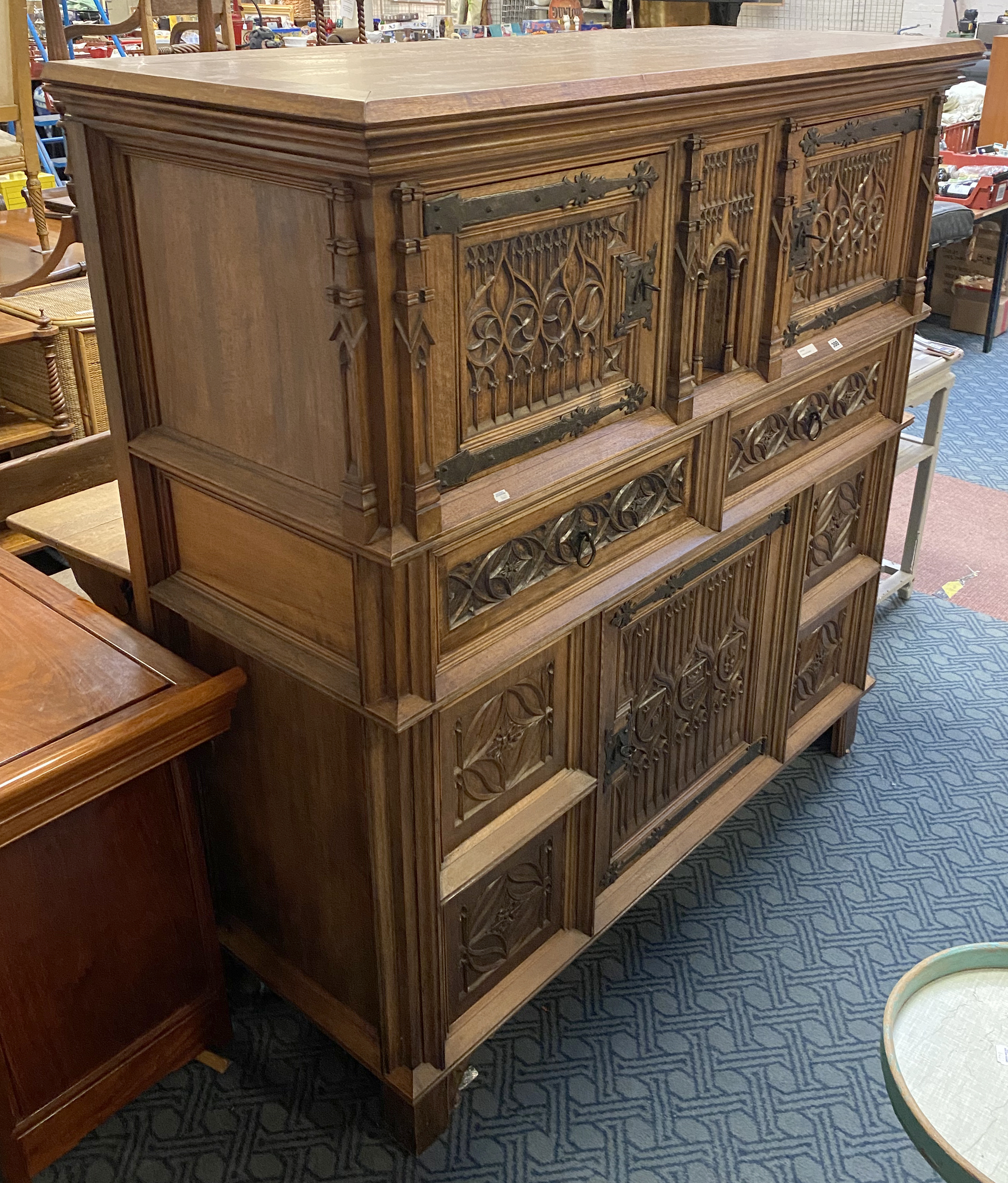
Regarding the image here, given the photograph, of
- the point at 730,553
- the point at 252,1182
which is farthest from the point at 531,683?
the point at 252,1182

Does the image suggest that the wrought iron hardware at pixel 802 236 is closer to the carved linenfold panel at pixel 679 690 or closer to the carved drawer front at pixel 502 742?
the carved linenfold panel at pixel 679 690

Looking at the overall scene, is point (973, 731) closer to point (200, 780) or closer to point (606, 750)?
point (606, 750)

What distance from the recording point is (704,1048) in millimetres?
1799

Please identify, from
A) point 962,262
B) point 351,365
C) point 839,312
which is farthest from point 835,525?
point 962,262

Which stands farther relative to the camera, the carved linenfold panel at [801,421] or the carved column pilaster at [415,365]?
the carved linenfold panel at [801,421]

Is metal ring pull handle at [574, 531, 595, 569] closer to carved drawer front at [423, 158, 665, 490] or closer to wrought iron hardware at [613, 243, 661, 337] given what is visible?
carved drawer front at [423, 158, 665, 490]

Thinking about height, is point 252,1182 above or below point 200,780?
below

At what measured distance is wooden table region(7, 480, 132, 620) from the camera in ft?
5.72

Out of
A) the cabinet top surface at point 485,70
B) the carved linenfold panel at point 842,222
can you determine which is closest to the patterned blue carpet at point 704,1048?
the carved linenfold panel at point 842,222

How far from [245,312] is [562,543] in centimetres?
50

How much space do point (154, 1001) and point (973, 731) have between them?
1887mm

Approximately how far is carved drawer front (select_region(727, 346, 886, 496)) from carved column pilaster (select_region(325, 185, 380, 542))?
75 centimetres

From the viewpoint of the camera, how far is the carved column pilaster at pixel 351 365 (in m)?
1.05

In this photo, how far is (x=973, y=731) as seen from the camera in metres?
2.56
